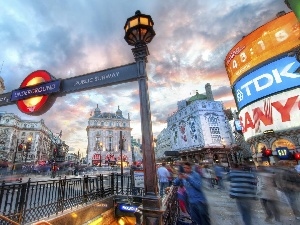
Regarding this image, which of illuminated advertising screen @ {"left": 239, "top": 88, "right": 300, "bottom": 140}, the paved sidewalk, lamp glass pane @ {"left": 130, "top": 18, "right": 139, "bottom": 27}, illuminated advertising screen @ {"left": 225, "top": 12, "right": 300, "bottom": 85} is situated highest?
illuminated advertising screen @ {"left": 225, "top": 12, "right": 300, "bottom": 85}

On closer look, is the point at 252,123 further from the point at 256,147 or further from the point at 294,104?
the point at 294,104

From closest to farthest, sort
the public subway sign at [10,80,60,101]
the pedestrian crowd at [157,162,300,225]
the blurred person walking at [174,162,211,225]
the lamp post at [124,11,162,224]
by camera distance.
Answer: the lamp post at [124,11,162,224] < the public subway sign at [10,80,60,101] < the pedestrian crowd at [157,162,300,225] < the blurred person walking at [174,162,211,225]

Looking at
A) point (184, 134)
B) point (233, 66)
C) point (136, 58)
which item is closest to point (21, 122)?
point (184, 134)

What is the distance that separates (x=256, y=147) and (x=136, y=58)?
92.8 feet

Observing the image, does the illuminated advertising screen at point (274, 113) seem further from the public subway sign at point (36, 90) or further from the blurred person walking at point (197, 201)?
the public subway sign at point (36, 90)

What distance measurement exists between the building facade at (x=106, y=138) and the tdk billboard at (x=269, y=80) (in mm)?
52613

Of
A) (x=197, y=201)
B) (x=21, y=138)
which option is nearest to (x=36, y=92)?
(x=197, y=201)

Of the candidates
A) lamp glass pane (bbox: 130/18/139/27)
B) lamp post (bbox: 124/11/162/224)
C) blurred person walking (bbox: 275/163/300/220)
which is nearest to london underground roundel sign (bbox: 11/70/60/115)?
lamp post (bbox: 124/11/162/224)

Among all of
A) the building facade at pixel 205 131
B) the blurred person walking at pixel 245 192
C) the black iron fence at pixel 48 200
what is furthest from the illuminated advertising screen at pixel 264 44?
the black iron fence at pixel 48 200

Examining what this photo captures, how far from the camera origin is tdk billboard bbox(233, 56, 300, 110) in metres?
22.6

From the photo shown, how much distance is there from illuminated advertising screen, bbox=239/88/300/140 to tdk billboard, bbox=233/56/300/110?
0.90 meters

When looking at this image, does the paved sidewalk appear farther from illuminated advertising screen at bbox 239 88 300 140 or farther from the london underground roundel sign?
illuminated advertising screen at bbox 239 88 300 140

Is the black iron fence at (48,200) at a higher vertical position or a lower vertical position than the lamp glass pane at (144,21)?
lower

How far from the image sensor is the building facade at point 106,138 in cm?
7343
